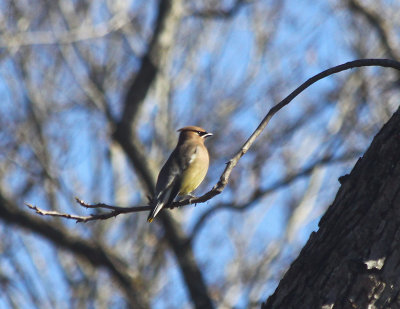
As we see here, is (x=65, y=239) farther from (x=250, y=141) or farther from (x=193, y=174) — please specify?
(x=250, y=141)

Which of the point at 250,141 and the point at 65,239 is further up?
Result: the point at 65,239

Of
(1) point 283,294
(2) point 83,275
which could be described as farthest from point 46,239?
(1) point 283,294

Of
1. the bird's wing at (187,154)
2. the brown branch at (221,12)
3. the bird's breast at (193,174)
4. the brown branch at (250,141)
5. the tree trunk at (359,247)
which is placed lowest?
the tree trunk at (359,247)

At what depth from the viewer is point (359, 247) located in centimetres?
276

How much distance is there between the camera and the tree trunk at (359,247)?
2.69 m

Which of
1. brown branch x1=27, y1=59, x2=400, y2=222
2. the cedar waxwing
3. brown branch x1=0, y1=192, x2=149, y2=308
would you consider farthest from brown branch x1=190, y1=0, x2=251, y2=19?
brown branch x1=27, y1=59, x2=400, y2=222

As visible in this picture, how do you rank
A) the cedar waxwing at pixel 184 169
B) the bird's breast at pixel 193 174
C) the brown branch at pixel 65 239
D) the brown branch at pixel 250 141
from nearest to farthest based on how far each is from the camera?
1. the brown branch at pixel 250 141
2. the cedar waxwing at pixel 184 169
3. the bird's breast at pixel 193 174
4. the brown branch at pixel 65 239

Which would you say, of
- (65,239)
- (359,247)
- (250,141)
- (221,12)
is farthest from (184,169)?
(221,12)

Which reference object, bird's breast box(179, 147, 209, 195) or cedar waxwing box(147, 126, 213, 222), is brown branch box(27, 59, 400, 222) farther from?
bird's breast box(179, 147, 209, 195)

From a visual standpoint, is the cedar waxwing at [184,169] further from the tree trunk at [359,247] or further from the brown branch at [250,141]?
the tree trunk at [359,247]

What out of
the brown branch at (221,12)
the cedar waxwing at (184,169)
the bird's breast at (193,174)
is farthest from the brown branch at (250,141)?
the brown branch at (221,12)

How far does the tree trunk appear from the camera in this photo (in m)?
2.69

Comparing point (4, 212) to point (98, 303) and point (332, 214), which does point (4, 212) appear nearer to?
point (98, 303)

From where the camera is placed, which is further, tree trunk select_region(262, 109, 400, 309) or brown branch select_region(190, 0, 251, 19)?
brown branch select_region(190, 0, 251, 19)
